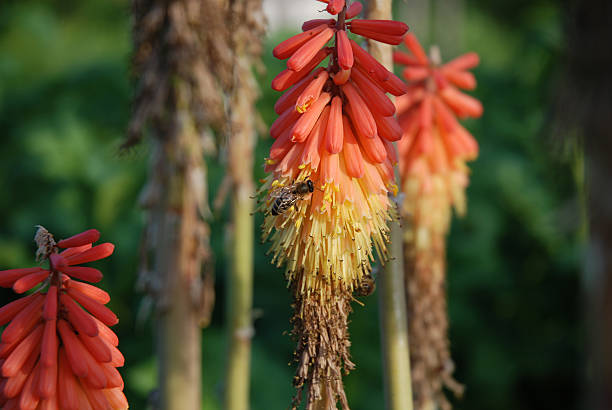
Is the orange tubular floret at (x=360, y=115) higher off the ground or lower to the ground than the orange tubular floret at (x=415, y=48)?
lower

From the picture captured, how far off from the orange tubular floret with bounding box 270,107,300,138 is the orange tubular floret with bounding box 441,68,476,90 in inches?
58.4

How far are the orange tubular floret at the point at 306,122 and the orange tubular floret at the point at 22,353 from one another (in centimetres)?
99

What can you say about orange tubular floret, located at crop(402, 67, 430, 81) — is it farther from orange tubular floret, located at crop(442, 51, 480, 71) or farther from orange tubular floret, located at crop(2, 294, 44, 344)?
orange tubular floret, located at crop(2, 294, 44, 344)

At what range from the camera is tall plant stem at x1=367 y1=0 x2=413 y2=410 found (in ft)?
7.63

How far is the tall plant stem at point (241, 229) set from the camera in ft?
12.5

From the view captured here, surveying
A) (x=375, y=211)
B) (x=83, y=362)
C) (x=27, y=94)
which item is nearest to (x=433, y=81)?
(x=375, y=211)

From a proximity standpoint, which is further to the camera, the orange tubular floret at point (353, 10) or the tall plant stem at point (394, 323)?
the tall plant stem at point (394, 323)

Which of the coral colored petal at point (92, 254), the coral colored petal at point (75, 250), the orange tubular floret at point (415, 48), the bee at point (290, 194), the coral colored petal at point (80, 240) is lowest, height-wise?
the coral colored petal at point (92, 254)

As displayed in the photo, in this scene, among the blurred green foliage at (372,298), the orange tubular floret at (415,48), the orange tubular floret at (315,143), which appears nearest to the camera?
the orange tubular floret at (315,143)

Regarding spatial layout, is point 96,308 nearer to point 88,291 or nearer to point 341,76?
point 88,291

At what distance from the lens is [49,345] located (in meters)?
1.94

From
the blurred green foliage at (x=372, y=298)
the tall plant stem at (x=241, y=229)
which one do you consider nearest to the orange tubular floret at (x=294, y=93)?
the tall plant stem at (x=241, y=229)

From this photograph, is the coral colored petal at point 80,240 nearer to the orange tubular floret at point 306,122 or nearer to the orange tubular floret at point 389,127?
the orange tubular floret at point 306,122

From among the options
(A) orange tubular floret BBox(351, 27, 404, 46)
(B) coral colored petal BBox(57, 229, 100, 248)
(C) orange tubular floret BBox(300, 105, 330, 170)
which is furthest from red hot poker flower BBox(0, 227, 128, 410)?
(A) orange tubular floret BBox(351, 27, 404, 46)
